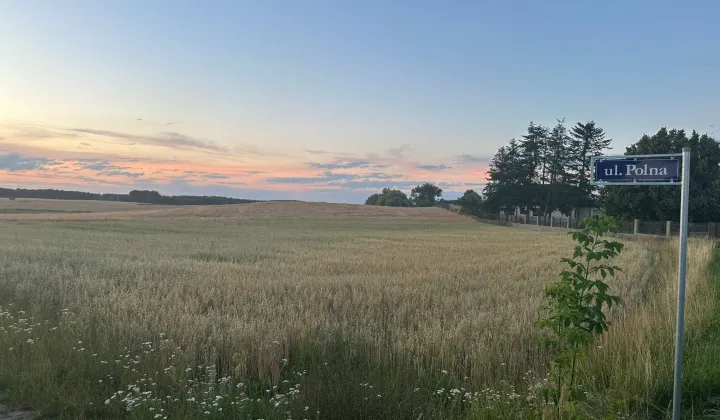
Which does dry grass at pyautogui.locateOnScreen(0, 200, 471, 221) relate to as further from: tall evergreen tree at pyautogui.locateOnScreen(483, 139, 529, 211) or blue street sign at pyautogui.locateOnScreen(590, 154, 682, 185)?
blue street sign at pyautogui.locateOnScreen(590, 154, 682, 185)

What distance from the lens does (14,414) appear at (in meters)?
5.20

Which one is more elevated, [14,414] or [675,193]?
[675,193]

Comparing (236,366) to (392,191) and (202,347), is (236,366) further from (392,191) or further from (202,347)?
(392,191)

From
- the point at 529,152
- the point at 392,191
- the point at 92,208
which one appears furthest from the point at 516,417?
the point at 392,191

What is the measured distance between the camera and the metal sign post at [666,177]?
4219 millimetres

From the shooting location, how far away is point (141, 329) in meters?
7.62

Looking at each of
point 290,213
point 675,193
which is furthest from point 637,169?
point 290,213

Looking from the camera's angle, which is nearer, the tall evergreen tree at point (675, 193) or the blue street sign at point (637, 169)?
the blue street sign at point (637, 169)

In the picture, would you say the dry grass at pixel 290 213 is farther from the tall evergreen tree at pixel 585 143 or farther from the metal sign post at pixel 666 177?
the metal sign post at pixel 666 177

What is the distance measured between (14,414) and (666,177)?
21.9 ft

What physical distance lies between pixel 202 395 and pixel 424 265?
44.3 feet

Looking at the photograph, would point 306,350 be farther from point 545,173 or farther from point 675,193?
point 545,173

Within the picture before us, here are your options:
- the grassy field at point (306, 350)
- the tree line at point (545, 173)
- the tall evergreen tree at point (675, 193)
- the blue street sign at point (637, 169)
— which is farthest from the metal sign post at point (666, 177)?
the tree line at point (545, 173)

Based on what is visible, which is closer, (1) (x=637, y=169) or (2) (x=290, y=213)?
(1) (x=637, y=169)
